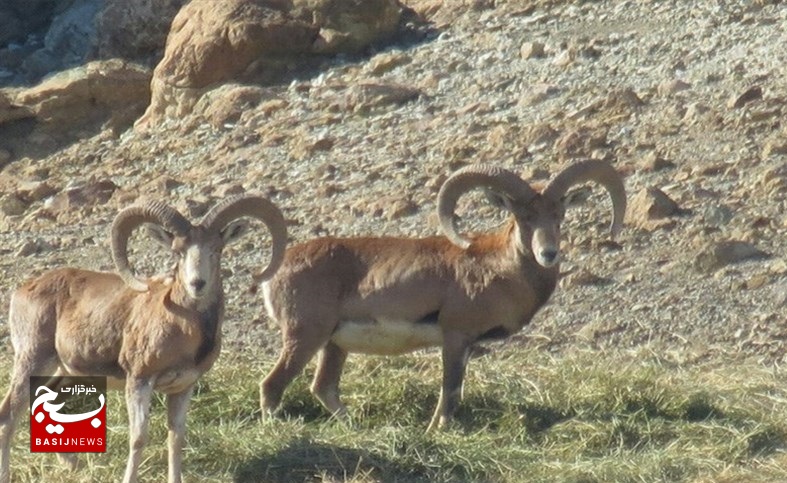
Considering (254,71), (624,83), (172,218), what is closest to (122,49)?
(254,71)

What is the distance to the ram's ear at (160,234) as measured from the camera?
1448cm

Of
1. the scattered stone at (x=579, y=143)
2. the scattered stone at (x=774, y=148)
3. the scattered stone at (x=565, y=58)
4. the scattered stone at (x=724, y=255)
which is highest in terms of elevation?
the scattered stone at (x=565, y=58)

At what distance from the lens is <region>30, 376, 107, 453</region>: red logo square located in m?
14.7

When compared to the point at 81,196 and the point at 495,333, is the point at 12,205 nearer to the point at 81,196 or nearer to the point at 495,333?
the point at 81,196

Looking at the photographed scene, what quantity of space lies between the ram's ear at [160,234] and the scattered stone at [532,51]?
10763 millimetres

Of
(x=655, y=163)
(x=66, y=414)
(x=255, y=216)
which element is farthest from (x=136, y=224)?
(x=655, y=163)

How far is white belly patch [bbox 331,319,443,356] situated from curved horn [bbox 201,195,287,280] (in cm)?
137

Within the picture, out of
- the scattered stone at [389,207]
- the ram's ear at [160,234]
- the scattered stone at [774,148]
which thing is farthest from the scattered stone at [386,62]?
the ram's ear at [160,234]

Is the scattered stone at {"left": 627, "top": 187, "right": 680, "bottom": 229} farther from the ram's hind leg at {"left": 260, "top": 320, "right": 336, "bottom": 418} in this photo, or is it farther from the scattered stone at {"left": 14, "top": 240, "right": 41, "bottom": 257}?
the scattered stone at {"left": 14, "top": 240, "right": 41, "bottom": 257}

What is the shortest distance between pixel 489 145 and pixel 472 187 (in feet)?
19.2

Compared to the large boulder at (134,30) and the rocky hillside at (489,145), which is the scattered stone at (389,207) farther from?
the large boulder at (134,30)

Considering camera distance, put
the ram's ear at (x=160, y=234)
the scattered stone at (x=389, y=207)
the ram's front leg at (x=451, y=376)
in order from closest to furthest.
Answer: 1. the ram's ear at (x=160, y=234)
2. the ram's front leg at (x=451, y=376)
3. the scattered stone at (x=389, y=207)

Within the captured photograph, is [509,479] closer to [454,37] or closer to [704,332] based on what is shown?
[704,332]

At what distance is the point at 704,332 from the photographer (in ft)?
60.7
